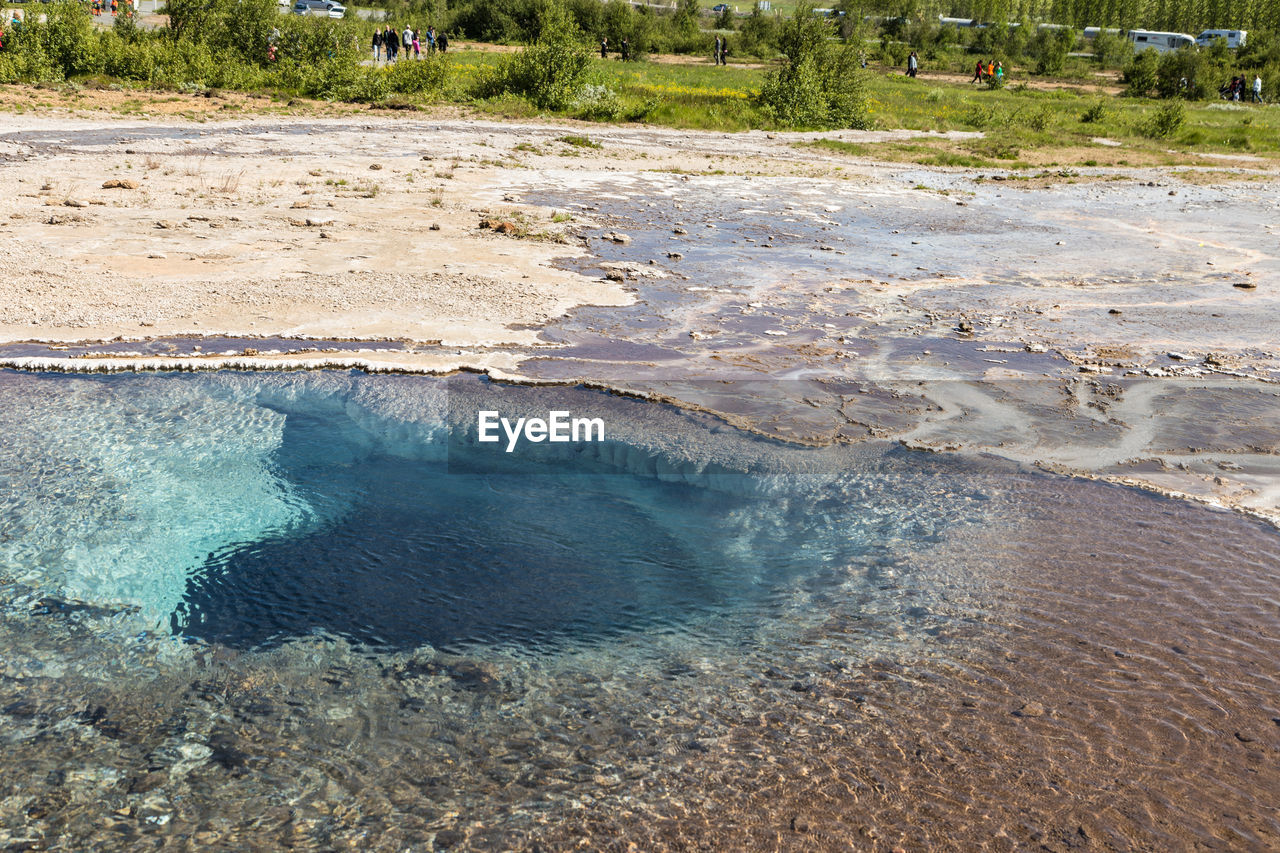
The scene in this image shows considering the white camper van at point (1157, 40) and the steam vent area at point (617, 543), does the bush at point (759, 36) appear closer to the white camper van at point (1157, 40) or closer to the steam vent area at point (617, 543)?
the white camper van at point (1157, 40)

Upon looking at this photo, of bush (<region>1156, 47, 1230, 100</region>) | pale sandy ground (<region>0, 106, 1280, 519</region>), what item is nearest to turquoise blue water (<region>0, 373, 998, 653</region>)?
pale sandy ground (<region>0, 106, 1280, 519</region>)

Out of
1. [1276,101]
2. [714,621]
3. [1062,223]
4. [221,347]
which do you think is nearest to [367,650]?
[714,621]

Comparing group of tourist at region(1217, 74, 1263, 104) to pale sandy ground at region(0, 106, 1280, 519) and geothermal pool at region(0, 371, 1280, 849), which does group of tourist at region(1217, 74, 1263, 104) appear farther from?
geothermal pool at region(0, 371, 1280, 849)

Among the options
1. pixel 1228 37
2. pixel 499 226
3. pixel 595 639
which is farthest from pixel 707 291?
pixel 1228 37

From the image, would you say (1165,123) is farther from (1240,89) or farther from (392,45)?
(392,45)

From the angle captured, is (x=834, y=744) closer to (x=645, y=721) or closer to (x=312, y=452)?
(x=645, y=721)
